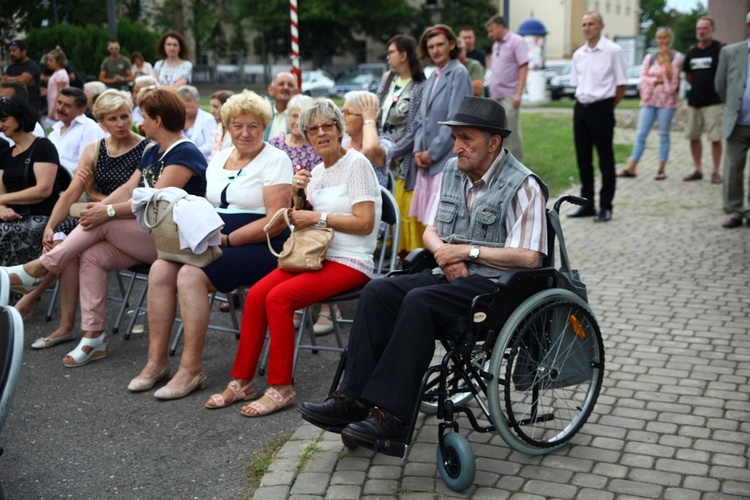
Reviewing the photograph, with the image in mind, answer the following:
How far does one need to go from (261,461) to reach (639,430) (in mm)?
1866

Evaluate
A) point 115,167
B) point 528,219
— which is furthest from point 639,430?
point 115,167

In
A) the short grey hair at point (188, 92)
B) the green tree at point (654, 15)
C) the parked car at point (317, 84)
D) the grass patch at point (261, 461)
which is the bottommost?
the grass patch at point (261, 461)

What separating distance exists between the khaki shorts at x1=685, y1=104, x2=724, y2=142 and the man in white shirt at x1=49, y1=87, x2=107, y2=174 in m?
8.11

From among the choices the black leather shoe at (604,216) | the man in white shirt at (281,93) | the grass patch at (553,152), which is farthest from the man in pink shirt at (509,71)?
the man in white shirt at (281,93)

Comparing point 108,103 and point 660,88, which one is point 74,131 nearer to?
point 108,103

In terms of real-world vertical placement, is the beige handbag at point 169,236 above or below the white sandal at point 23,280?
above

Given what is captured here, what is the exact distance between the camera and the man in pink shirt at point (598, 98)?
A: 10023 millimetres

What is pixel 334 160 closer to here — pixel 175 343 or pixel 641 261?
pixel 175 343

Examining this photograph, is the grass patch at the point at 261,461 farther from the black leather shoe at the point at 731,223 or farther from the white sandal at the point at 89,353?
the black leather shoe at the point at 731,223

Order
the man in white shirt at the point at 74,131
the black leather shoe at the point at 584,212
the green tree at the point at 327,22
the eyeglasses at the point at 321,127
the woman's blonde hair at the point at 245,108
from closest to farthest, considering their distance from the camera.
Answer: the eyeglasses at the point at 321,127 → the woman's blonde hair at the point at 245,108 → the man in white shirt at the point at 74,131 → the black leather shoe at the point at 584,212 → the green tree at the point at 327,22

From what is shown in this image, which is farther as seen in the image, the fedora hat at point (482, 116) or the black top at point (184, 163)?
the black top at point (184, 163)

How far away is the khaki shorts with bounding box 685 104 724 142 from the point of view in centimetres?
1233

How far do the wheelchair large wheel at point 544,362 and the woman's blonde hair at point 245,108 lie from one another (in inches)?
92.7

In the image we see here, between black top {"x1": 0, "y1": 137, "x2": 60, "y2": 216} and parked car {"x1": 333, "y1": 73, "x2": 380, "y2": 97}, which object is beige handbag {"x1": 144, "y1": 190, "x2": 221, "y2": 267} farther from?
parked car {"x1": 333, "y1": 73, "x2": 380, "y2": 97}
